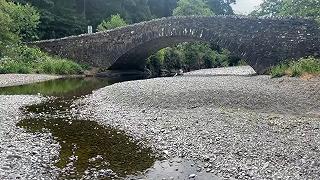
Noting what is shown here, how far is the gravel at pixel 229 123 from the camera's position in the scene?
8742 mm

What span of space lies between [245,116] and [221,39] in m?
18.2

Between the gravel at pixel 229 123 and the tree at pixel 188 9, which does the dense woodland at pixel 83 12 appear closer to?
the tree at pixel 188 9

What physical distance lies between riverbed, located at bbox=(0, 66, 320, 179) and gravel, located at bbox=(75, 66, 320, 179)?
0.02 metres

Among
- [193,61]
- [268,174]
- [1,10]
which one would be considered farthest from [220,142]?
[193,61]

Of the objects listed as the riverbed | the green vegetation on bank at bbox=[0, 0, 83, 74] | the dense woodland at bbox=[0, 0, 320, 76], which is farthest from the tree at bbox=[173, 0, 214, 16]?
the riverbed

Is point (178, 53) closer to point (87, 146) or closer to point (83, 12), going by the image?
point (83, 12)

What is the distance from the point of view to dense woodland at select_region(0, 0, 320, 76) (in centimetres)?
3106

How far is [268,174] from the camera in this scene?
8.11 metres

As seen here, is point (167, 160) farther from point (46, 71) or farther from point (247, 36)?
point (46, 71)

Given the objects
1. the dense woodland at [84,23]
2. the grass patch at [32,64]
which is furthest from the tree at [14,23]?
the grass patch at [32,64]

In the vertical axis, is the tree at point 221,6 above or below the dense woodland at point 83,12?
above

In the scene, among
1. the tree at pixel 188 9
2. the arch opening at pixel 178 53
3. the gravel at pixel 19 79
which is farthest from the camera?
the tree at pixel 188 9

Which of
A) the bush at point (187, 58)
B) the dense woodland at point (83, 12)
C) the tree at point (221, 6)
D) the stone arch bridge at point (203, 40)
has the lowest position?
the bush at point (187, 58)

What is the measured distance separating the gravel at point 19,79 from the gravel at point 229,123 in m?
8.12
